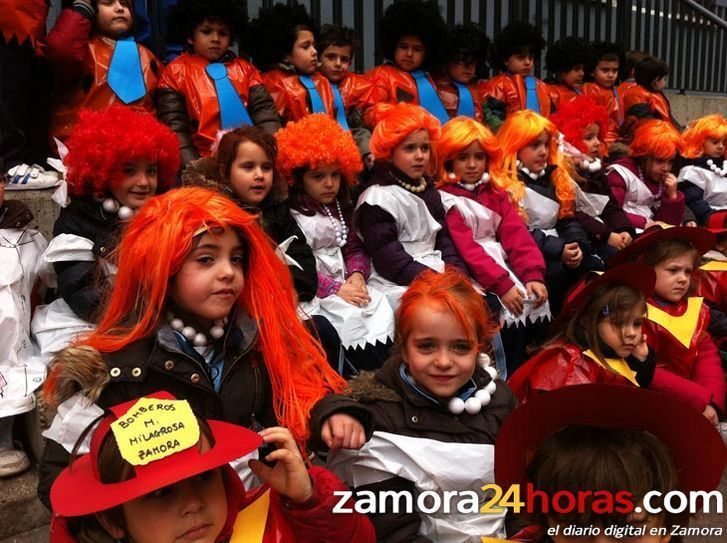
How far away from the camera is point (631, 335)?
3086 millimetres

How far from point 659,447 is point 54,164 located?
3105 millimetres

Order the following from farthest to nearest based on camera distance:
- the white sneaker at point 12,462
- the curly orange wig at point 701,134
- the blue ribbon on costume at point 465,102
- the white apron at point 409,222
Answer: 1. the curly orange wig at point 701,134
2. the blue ribbon on costume at point 465,102
3. the white apron at point 409,222
4. the white sneaker at point 12,462

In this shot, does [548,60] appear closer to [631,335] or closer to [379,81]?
[379,81]

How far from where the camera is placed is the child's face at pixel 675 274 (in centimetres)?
373

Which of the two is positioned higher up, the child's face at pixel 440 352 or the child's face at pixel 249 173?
the child's face at pixel 249 173

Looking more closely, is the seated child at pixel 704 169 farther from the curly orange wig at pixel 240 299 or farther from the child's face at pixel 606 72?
the curly orange wig at pixel 240 299

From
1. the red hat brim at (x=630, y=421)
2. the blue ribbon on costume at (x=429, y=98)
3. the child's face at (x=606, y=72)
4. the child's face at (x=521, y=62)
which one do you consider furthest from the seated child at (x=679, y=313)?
the child's face at (x=606, y=72)

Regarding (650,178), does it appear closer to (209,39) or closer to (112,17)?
(209,39)

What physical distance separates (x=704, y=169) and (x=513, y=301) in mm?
3269

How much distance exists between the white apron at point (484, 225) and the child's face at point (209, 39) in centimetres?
Result: 172

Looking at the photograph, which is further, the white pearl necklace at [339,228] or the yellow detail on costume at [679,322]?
the white pearl necklace at [339,228]

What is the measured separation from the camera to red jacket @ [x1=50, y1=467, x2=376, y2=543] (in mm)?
1663

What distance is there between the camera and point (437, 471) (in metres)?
2.14

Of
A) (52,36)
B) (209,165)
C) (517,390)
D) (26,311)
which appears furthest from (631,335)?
(52,36)
